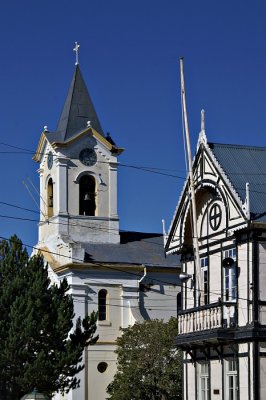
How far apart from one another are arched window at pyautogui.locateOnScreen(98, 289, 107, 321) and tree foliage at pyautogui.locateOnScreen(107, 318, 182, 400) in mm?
7183

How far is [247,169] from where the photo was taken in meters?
40.2

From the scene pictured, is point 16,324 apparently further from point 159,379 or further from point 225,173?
point 225,173

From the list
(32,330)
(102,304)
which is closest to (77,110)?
(102,304)

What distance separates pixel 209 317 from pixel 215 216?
3.92 meters

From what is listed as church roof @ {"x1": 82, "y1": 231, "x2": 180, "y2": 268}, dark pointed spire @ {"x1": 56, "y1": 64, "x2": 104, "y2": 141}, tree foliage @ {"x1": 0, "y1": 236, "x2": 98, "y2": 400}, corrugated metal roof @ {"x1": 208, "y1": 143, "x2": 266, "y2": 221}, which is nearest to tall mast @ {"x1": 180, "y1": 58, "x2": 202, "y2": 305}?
corrugated metal roof @ {"x1": 208, "y1": 143, "x2": 266, "y2": 221}

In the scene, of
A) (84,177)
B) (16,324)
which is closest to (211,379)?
(16,324)

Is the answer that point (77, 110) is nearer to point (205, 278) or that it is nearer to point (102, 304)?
point (102, 304)

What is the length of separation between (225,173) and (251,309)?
16.9 ft

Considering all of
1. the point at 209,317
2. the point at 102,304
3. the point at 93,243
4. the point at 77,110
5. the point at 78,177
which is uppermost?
the point at 77,110

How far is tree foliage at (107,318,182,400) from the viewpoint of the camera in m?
54.5

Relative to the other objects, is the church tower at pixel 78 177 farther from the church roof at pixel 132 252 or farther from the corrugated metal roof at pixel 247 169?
the corrugated metal roof at pixel 247 169

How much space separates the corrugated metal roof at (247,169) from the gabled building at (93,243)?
2400 centimetres

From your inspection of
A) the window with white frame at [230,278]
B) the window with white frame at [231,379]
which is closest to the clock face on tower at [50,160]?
the window with white frame at [230,278]

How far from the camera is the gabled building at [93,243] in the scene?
209ft
